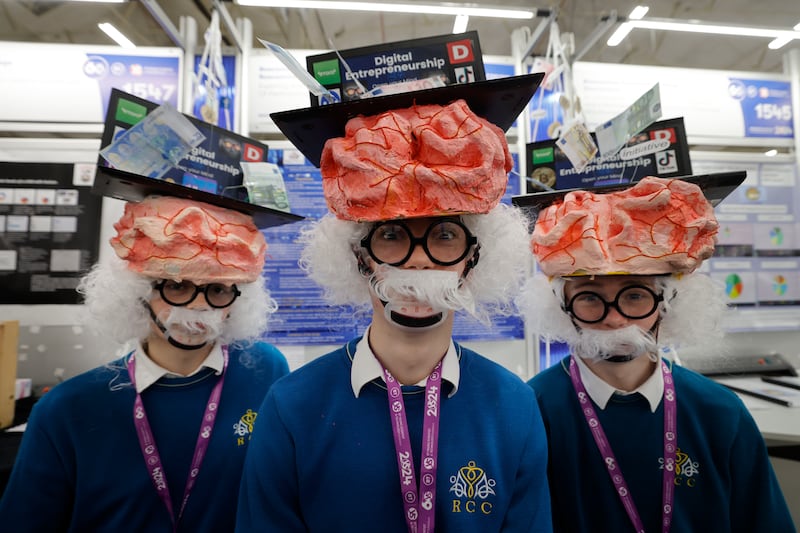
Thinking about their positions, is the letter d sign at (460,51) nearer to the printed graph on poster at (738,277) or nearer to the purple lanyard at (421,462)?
the purple lanyard at (421,462)

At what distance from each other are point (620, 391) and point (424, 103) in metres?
1.14

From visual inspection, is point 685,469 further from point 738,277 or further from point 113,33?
point 113,33

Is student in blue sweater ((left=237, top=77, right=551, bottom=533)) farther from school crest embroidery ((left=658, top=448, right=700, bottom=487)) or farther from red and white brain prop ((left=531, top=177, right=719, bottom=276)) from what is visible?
school crest embroidery ((left=658, top=448, right=700, bottom=487))

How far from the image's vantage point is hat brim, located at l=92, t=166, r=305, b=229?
1.19 metres

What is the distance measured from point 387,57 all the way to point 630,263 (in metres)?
0.97

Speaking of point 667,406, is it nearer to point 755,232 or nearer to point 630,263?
point 630,263

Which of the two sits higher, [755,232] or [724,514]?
[755,232]

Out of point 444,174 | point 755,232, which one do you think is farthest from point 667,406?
point 755,232

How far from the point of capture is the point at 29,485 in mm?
1171

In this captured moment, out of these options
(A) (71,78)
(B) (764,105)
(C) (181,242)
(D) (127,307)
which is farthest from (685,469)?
(A) (71,78)

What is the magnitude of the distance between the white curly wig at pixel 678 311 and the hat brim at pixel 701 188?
282mm

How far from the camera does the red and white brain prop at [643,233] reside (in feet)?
3.86

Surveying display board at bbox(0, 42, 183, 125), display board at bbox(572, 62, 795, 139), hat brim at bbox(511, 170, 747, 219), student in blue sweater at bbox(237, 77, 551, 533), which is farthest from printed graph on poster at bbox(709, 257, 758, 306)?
display board at bbox(0, 42, 183, 125)

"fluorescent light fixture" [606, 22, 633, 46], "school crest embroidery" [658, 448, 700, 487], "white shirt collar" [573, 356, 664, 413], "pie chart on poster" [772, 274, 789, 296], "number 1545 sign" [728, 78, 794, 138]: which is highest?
"fluorescent light fixture" [606, 22, 633, 46]
